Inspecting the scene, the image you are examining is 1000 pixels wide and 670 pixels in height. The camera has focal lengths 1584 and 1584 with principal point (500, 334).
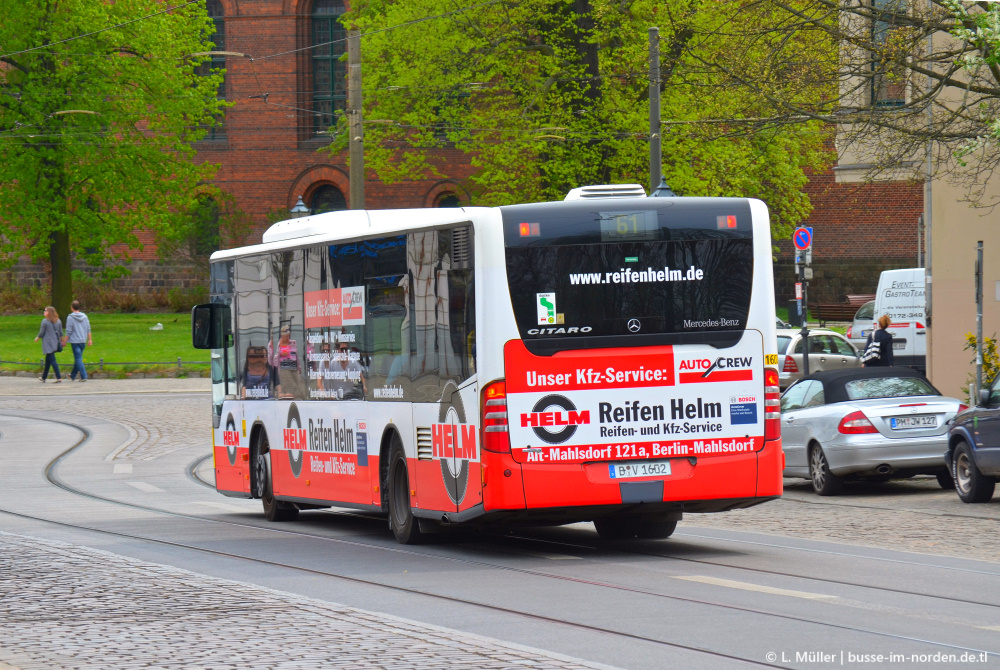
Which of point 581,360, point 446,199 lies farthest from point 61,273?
point 581,360

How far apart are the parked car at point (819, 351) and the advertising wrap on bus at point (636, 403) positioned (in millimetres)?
19793

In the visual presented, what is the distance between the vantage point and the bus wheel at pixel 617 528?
13.5 m

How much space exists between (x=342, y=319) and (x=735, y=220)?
376 cm

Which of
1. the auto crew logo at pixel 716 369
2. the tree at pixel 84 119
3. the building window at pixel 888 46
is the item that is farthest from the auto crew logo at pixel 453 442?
the tree at pixel 84 119

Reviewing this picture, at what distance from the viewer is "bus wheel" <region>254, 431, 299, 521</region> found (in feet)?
52.9

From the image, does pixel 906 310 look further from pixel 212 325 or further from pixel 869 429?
pixel 212 325

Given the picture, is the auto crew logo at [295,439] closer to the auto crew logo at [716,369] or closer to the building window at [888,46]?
the auto crew logo at [716,369]

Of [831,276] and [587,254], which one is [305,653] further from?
[831,276]

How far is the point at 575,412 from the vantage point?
11492mm

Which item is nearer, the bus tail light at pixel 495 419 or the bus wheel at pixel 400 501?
the bus tail light at pixel 495 419

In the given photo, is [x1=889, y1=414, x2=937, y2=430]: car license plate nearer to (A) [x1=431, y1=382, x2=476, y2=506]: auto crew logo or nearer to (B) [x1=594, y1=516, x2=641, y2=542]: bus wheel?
(B) [x1=594, y1=516, x2=641, y2=542]: bus wheel

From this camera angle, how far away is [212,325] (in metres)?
17.3

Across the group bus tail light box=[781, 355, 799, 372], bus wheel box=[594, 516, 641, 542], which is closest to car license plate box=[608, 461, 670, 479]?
bus wheel box=[594, 516, 641, 542]

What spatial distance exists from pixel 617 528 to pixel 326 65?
49353 mm
